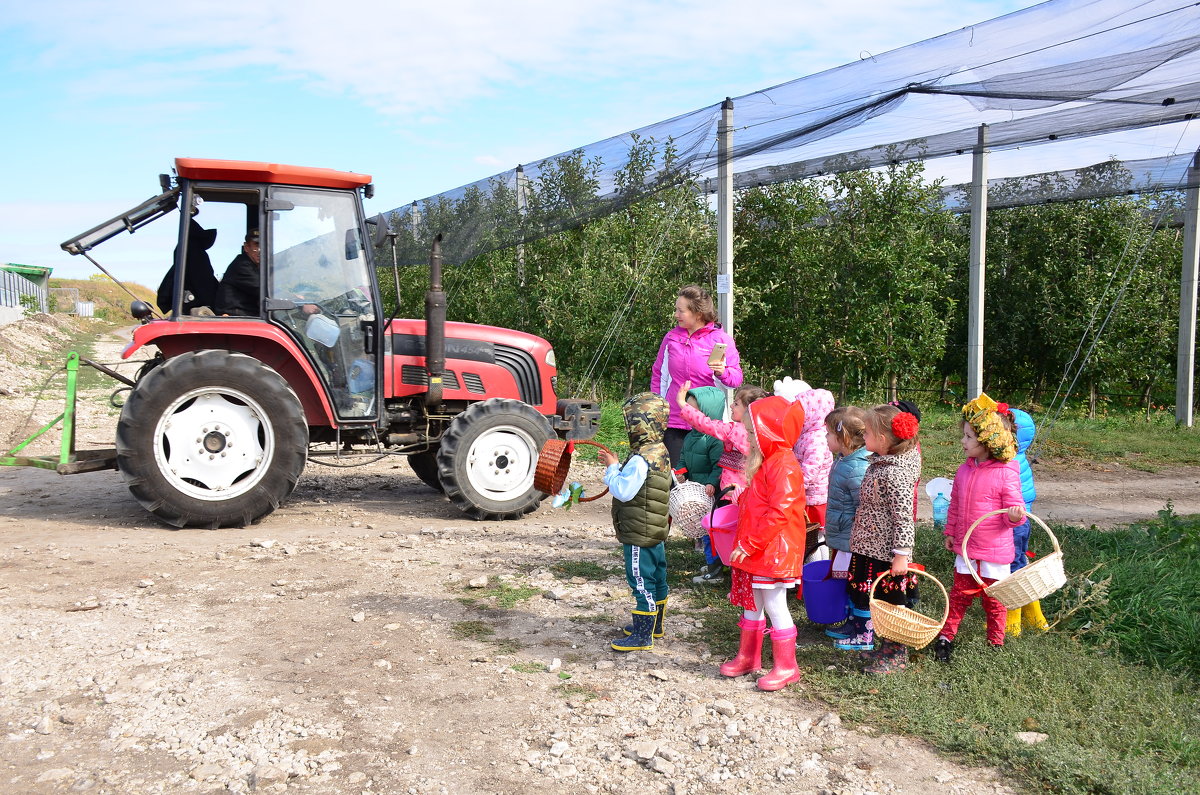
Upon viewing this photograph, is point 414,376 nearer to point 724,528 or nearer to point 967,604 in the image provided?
point 724,528

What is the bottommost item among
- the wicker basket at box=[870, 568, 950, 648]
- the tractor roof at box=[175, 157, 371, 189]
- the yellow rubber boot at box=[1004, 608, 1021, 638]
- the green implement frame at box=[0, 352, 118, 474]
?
the yellow rubber boot at box=[1004, 608, 1021, 638]

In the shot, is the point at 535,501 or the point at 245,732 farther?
the point at 535,501

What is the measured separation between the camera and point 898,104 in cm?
771

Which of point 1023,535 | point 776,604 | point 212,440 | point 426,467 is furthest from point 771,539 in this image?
point 426,467

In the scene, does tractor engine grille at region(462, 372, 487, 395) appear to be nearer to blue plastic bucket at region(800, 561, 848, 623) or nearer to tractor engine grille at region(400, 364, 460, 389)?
tractor engine grille at region(400, 364, 460, 389)

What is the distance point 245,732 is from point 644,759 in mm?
1372

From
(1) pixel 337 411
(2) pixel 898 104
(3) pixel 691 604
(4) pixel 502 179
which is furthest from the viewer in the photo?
(4) pixel 502 179

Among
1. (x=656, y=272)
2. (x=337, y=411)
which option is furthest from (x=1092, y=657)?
(x=656, y=272)

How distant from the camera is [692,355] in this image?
17.2 feet

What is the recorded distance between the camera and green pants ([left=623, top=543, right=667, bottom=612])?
3910 millimetres

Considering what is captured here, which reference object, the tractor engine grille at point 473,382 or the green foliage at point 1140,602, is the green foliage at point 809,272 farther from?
the green foliage at point 1140,602

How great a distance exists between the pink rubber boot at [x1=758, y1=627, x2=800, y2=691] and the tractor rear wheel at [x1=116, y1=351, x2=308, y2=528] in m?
3.71

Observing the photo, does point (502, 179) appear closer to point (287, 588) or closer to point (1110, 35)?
point (1110, 35)

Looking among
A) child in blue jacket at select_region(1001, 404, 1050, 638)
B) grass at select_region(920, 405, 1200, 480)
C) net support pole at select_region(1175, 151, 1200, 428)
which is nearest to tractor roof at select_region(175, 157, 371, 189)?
child in blue jacket at select_region(1001, 404, 1050, 638)
